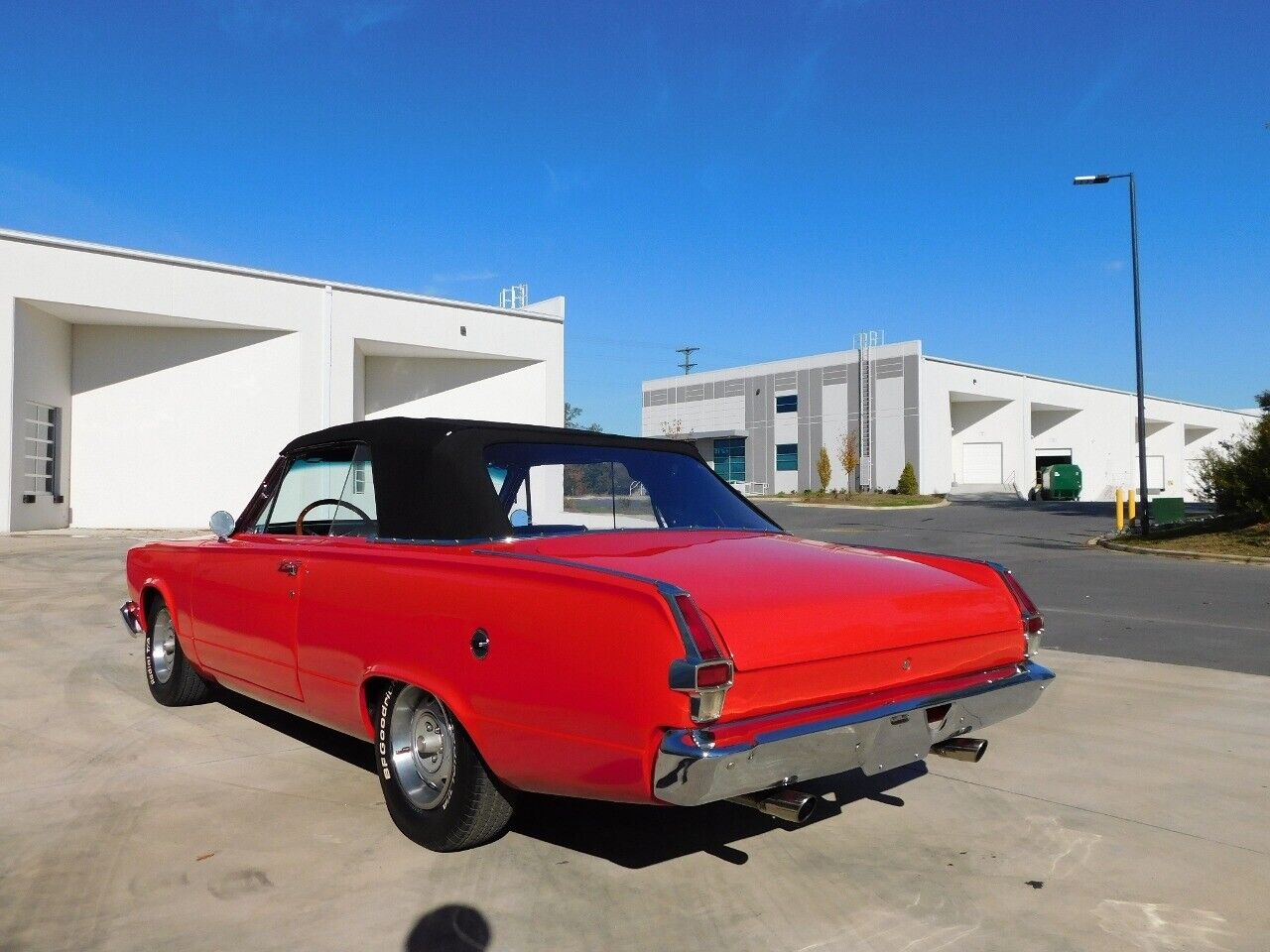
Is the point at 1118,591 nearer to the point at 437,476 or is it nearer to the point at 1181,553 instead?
the point at 1181,553

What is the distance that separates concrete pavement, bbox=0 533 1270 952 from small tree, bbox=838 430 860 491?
4494 cm

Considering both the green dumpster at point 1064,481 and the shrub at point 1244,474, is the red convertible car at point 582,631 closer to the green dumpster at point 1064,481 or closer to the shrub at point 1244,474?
the shrub at point 1244,474

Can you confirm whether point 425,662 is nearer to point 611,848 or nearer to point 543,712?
point 543,712

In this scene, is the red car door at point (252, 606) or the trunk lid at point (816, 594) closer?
the trunk lid at point (816, 594)

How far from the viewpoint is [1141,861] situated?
3.41 metres

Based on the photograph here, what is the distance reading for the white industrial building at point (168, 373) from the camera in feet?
64.1

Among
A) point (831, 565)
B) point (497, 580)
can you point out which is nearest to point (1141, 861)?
point (831, 565)

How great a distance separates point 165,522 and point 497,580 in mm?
21070

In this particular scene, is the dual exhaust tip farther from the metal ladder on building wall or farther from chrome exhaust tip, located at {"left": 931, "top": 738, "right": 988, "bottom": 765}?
the metal ladder on building wall

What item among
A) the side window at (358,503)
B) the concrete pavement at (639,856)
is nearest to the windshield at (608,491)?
the side window at (358,503)

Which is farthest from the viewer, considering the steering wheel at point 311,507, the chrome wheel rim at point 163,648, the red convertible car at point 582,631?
the chrome wheel rim at point 163,648

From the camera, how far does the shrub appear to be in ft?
64.3

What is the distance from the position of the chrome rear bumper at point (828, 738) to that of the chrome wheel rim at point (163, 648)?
13.0 ft

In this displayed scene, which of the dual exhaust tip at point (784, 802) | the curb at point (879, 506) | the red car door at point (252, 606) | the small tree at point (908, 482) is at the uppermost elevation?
the small tree at point (908, 482)
